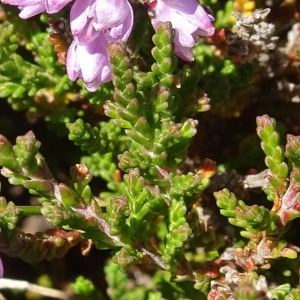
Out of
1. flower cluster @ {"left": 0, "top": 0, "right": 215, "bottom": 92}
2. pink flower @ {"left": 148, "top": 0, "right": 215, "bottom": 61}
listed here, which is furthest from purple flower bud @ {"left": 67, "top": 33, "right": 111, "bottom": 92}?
pink flower @ {"left": 148, "top": 0, "right": 215, "bottom": 61}

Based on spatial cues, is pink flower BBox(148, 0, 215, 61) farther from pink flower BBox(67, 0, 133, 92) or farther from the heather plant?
pink flower BBox(67, 0, 133, 92)

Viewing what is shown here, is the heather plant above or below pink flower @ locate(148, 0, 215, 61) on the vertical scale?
below

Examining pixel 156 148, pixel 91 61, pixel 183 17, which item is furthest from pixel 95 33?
pixel 156 148

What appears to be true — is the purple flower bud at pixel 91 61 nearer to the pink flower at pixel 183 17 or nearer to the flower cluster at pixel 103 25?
the flower cluster at pixel 103 25

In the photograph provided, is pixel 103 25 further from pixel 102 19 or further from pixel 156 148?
pixel 156 148

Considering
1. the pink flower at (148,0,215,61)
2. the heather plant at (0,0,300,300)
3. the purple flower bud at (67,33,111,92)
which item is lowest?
the heather plant at (0,0,300,300)

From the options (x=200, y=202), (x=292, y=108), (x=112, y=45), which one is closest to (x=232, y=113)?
(x=292, y=108)

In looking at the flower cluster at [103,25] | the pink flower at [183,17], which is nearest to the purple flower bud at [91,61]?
the flower cluster at [103,25]
